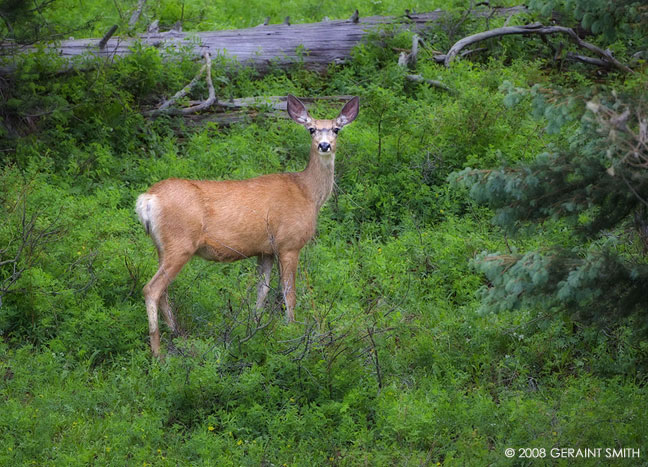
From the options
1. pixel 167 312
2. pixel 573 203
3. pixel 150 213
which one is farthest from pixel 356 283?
pixel 573 203

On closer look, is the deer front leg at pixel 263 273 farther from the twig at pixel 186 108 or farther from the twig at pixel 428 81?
the twig at pixel 428 81

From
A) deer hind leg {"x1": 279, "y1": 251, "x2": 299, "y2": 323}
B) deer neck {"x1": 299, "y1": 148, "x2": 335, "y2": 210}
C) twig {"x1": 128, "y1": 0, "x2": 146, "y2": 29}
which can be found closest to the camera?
deer hind leg {"x1": 279, "y1": 251, "x2": 299, "y2": 323}

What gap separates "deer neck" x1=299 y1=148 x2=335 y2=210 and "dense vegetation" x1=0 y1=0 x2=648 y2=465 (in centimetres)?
58

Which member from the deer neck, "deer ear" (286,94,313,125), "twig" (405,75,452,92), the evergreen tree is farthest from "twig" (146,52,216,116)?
the evergreen tree

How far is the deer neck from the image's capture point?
29.9 feet

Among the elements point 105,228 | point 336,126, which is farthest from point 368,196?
point 105,228

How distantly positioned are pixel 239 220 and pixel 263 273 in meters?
0.73

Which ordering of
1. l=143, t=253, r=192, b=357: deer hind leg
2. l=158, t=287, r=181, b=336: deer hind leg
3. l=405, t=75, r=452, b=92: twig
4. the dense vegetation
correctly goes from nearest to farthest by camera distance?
1. the dense vegetation
2. l=143, t=253, r=192, b=357: deer hind leg
3. l=158, t=287, r=181, b=336: deer hind leg
4. l=405, t=75, r=452, b=92: twig

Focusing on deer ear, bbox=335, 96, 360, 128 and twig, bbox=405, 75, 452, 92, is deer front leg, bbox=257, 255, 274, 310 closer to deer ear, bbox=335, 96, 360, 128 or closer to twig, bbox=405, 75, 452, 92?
deer ear, bbox=335, 96, 360, 128

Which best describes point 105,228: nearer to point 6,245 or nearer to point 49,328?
point 6,245

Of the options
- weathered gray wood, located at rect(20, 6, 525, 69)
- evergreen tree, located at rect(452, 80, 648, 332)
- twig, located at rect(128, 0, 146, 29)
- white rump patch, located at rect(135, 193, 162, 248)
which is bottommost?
weathered gray wood, located at rect(20, 6, 525, 69)

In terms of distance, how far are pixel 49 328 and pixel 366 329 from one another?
109 inches

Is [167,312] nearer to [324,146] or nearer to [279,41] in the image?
[324,146]

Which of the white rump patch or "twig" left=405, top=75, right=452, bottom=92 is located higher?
the white rump patch
